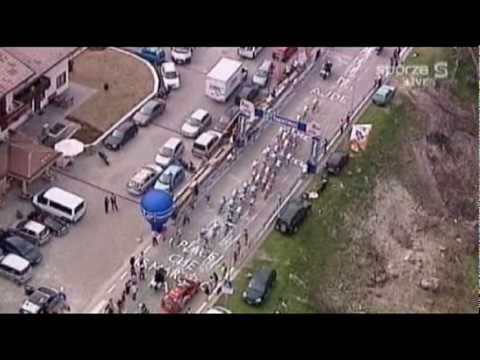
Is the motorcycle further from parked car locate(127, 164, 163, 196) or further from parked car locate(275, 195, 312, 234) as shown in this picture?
parked car locate(275, 195, 312, 234)

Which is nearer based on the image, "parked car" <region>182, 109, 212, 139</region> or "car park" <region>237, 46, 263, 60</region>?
"parked car" <region>182, 109, 212, 139</region>

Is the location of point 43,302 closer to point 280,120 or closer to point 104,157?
point 104,157

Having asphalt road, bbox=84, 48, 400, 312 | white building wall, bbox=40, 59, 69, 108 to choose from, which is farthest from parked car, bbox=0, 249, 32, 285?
white building wall, bbox=40, 59, 69, 108

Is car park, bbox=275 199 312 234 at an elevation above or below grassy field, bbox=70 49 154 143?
above

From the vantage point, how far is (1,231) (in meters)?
46.1

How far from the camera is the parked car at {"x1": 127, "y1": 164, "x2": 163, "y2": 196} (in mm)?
49750

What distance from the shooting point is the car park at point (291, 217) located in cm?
4769

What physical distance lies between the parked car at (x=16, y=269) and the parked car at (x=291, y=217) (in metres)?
12.5

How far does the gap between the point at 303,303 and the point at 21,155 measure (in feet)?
54.5

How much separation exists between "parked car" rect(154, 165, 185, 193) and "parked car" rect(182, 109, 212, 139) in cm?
390

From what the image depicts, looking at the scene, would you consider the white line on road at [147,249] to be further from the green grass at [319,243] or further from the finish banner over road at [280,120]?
the finish banner over road at [280,120]

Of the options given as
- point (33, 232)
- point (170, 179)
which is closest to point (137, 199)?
point (170, 179)

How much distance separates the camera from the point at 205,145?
5256 centimetres
